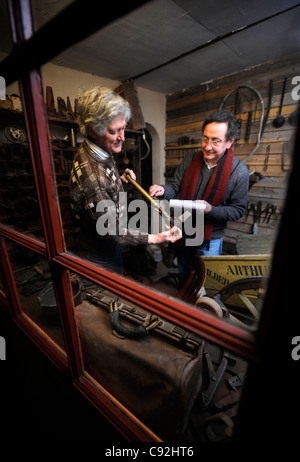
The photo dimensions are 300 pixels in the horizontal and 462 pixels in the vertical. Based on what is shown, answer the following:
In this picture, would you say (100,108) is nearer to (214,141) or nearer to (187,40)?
(214,141)

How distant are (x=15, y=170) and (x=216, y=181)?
111 inches

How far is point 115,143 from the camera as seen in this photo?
1.43m

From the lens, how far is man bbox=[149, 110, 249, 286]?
1773 millimetres

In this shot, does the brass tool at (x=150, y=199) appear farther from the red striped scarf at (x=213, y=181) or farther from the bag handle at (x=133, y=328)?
the bag handle at (x=133, y=328)

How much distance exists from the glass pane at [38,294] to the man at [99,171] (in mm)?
411

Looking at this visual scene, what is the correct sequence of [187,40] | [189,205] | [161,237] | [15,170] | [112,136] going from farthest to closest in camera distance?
[15,170], [187,40], [189,205], [161,237], [112,136]

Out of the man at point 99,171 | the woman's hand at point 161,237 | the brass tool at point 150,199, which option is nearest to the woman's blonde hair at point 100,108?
the man at point 99,171

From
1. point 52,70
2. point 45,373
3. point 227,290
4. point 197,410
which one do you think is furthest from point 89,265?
point 52,70

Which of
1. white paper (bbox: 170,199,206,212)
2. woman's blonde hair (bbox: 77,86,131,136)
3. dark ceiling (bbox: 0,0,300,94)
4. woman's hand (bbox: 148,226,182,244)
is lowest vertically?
woman's hand (bbox: 148,226,182,244)

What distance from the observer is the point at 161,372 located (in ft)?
3.00

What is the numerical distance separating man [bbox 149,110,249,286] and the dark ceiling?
41.3 inches

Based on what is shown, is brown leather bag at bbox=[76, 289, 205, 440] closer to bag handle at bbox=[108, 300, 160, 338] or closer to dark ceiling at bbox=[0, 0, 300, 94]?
bag handle at bbox=[108, 300, 160, 338]

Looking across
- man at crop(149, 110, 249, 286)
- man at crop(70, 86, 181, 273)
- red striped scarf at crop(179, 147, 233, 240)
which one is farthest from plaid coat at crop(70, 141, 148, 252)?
red striped scarf at crop(179, 147, 233, 240)

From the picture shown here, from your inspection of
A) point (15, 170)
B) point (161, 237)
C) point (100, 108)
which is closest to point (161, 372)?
point (161, 237)
